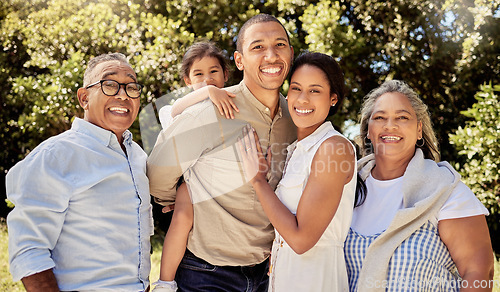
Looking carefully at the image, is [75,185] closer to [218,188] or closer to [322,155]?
[218,188]

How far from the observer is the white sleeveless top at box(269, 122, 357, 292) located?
2.45m

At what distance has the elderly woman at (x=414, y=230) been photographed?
2463 mm

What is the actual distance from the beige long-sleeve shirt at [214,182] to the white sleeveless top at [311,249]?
0.17 metres

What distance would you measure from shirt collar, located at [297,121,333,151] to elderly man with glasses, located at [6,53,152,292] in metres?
0.88

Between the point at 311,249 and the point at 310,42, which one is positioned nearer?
the point at 311,249

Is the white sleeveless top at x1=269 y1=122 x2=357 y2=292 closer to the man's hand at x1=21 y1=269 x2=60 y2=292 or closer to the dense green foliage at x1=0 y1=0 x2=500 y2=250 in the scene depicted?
the man's hand at x1=21 y1=269 x2=60 y2=292

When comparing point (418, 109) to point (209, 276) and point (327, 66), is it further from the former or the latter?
point (209, 276)

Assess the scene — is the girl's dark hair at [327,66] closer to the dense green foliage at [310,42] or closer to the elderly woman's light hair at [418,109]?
the elderly woman's light hair at [418,109]

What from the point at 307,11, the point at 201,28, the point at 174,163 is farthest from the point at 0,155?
the point at 174,163

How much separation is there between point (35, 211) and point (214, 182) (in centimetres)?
101

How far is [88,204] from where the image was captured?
2.15 meters

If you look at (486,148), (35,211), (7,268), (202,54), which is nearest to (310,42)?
(486,148)

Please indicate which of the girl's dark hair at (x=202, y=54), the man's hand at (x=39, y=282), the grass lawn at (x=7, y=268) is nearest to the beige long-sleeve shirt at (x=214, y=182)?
the man's hand at (x=39, y=282)

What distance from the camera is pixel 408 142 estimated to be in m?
2.84
